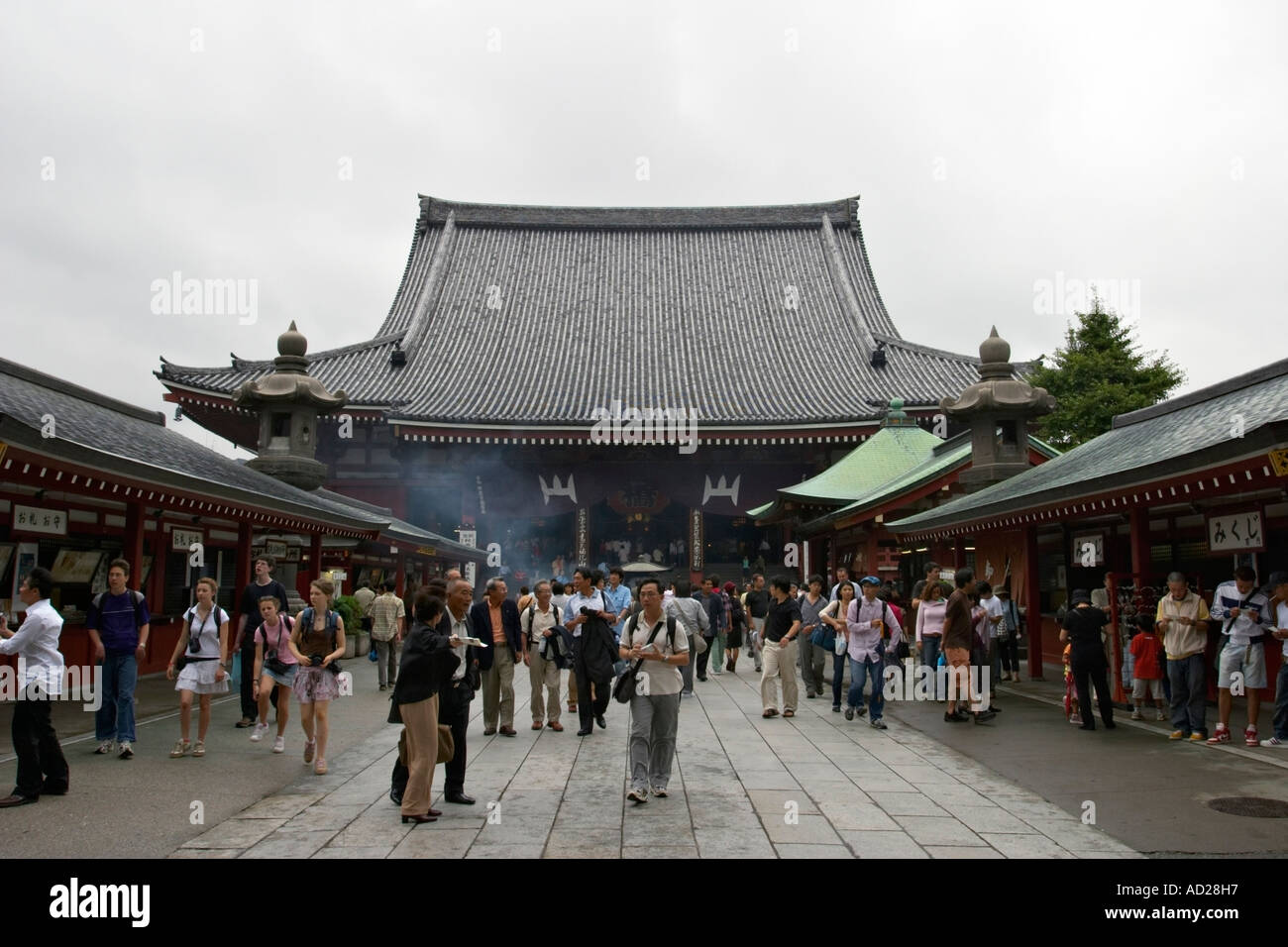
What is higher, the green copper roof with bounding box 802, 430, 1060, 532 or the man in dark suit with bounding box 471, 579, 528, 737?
the green copper roof with bounding box 802, 430, 1060, 532

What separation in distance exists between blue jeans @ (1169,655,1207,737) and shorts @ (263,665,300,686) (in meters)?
8.84

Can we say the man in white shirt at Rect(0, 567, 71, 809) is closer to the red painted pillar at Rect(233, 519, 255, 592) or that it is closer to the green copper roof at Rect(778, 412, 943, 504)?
the red painted pillar at Rect(233, 519, 255, 592)

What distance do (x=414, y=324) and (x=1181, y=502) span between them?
85.5 feet

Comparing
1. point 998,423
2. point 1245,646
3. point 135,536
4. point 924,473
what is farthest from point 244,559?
point 998,423

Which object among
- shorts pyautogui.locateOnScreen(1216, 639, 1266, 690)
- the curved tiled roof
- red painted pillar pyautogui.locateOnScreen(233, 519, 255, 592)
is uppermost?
the curved tiled roof

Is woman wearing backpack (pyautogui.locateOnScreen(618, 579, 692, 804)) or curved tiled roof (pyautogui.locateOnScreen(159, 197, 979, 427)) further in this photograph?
curved tiled roof (pyautogui.locateOnScreen(159, 197, 979, 427))

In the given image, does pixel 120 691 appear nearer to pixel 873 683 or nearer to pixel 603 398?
pixel 873 683

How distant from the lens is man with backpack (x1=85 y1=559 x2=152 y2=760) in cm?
823

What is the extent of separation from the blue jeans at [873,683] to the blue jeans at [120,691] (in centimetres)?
769

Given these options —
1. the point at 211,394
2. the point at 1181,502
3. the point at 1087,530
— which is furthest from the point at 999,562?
the point at 211,394

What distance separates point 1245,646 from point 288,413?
728 inches

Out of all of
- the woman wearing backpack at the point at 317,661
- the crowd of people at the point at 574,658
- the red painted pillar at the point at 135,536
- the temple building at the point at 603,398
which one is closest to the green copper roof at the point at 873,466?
the temple building at the point at 603,398

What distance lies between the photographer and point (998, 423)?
1911cm

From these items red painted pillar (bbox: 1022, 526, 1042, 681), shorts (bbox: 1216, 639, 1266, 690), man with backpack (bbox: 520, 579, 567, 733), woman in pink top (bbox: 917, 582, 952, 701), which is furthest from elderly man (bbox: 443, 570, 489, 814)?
red painted pillar (bbox: 1022, 526, 1042, 681)
